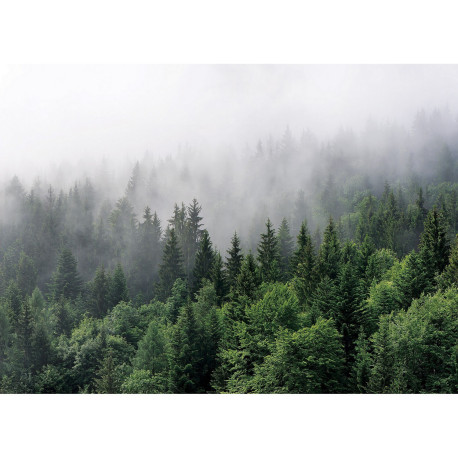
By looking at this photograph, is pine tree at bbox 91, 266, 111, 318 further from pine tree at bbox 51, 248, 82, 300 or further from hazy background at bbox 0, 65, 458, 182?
hazy background at bbox 0, 65, 458, 182

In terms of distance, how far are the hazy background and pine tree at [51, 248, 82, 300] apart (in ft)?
13.3

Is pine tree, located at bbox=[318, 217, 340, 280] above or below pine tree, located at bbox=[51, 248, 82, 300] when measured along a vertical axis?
above

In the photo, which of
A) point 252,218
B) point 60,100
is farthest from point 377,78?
point 60,100

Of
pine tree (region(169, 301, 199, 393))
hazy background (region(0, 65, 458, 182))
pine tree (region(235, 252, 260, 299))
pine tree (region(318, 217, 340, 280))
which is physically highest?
hazy background (region(0, 65, 458, 182))

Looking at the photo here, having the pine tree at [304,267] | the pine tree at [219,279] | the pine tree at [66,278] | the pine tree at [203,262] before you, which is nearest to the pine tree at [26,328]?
the pine tree at [66,278]

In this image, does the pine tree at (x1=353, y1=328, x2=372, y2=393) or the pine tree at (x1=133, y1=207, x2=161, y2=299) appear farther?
the pine tree at (x1=133, y1=207, x2=161, y2=299)

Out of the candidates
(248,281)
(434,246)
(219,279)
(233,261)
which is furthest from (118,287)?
(434,246)

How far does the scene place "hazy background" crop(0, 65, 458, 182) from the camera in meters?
12.9

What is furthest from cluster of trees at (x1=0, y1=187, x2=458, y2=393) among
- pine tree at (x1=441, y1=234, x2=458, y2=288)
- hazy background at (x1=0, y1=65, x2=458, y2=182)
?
hazy background at (x1=0, y1=65, x2=458, y2=182)

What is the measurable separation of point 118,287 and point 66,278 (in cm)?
228

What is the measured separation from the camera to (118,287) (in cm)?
1791

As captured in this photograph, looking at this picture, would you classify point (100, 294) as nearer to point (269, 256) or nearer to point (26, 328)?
point (26, 328)

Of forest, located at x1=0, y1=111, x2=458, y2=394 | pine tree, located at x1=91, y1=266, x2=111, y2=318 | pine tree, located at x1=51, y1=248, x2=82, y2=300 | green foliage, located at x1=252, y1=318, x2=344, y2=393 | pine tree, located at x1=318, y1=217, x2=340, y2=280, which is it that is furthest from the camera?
pine tree, located at x1=91, y1=266, x2=111, y2=318

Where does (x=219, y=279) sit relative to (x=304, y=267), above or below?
below
